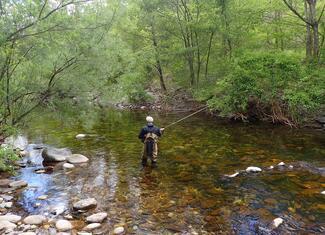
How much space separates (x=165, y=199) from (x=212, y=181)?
1882mm

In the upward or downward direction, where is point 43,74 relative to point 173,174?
upward

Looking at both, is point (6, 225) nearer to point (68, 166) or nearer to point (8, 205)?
point (8, 205)

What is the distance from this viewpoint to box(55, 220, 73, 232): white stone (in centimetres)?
688

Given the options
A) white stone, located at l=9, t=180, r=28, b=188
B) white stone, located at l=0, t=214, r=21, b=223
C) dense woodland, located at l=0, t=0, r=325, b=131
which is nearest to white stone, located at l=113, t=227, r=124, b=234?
white stone, located at l=0, t=214, r=21, b=223

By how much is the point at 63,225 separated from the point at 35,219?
0.74 meters

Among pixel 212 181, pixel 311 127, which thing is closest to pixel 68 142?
pixel 212 181

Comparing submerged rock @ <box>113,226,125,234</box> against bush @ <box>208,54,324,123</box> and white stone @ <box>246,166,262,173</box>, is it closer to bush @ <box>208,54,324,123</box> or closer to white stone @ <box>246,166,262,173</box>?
white stone @ <box>246,166,262,173</box>

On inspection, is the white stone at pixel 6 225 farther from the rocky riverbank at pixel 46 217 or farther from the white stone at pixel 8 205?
the white stone at pixel 8 205

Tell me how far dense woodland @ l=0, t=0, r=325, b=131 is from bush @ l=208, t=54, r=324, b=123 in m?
0.05

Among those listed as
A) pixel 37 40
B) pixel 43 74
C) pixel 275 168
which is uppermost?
pixel 37 40

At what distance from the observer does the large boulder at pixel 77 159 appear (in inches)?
480

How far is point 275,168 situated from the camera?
10.9 metres

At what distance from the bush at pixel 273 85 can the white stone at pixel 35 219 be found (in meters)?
13.4

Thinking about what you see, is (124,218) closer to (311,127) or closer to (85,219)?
(85,219)
